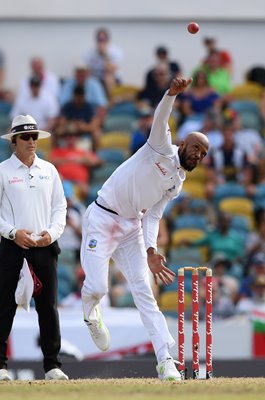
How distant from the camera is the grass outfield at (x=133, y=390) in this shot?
8.07 metres

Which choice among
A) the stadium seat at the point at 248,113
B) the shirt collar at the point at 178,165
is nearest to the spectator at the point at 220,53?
the stadium seat at the point at 248,113

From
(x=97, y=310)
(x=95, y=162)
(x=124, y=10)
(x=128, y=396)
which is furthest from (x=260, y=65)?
(x=128, y=396)

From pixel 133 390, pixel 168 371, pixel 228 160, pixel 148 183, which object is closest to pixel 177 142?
pixel 228 160

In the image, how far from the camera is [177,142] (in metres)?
15.1

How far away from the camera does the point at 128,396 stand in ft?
26.5

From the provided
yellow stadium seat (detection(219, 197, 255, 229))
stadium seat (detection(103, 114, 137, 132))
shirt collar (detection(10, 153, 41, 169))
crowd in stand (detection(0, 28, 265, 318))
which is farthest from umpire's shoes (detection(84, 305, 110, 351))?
stadium seat (detection(103, 114, 137, 132))

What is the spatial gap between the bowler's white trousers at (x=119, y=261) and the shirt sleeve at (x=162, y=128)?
2.03 ft

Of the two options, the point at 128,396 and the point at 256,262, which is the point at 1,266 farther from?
the point at 256,262

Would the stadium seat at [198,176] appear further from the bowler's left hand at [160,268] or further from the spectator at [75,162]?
the bowler's left hand at [160,268]

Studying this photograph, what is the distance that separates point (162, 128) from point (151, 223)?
0.71 metres

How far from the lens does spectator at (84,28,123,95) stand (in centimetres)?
1708

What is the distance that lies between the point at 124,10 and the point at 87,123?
5.87ft

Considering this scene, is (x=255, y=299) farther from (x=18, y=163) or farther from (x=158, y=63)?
(x=18, y=163)

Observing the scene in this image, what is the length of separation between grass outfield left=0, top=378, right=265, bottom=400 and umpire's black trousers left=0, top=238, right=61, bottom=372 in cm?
30
